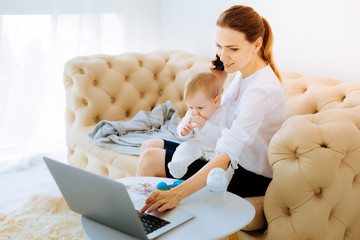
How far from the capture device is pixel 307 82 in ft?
6.02

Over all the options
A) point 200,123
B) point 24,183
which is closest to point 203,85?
point 200,123

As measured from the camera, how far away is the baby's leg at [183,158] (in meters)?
1.42

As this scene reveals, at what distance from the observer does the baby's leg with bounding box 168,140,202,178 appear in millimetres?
1417

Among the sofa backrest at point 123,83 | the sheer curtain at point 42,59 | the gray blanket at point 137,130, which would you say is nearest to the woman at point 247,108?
the gray blanket at point 137,130

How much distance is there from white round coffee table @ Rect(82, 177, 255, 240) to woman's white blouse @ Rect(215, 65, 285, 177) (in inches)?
7.4

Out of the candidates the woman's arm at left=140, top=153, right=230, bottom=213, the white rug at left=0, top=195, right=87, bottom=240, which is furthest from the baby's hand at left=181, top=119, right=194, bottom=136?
the white rug at left=0, top=195, right=87, bottom=240

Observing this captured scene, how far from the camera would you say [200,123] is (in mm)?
1522

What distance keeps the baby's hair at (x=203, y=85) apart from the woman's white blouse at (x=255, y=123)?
0.12 metres

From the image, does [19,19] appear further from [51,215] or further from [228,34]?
[228,34]

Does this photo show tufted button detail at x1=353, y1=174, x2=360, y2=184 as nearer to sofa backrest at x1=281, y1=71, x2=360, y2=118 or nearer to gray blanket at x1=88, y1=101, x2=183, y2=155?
sofa backrest at x1=281, y1=71, x2=360, y2=118

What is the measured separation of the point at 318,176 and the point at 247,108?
0.33m

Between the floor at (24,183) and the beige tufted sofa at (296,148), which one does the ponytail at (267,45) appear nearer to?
the beige tufted sofa at (296,148)

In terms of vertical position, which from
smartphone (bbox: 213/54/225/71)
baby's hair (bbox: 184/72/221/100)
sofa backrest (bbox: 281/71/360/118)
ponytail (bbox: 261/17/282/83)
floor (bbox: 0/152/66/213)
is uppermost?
ponytail (bbox: 261/17/282/83)

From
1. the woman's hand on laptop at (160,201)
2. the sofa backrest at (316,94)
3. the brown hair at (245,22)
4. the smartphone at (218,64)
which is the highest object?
the brown hair at (245,22)
